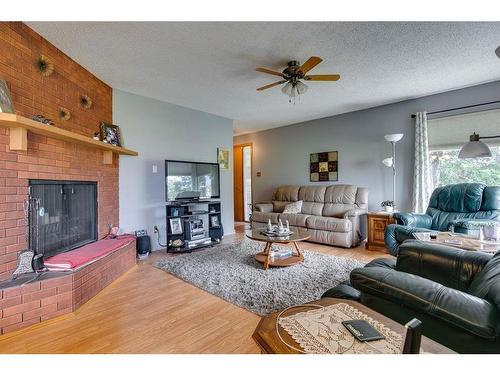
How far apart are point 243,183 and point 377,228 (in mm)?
3833

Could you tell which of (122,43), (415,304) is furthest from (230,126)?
(415,304)

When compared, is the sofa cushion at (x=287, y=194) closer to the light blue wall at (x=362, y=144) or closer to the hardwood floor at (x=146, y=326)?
the light blue wall at (x=362, y=144)

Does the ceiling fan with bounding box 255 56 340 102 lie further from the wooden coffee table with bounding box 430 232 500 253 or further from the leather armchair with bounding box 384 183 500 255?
the leather armchair with bounding box 384 183 500 255

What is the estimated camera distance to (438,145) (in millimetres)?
3781

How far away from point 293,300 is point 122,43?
281cm

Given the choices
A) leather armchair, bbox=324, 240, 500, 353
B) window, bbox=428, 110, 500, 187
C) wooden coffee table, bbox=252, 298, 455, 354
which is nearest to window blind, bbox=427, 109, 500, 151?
window, bbox=428, 110, 500, 187

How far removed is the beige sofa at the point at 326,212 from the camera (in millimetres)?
4055

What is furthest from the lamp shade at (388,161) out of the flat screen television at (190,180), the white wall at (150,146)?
the white wall at (150,146)

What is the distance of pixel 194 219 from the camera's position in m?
4.03

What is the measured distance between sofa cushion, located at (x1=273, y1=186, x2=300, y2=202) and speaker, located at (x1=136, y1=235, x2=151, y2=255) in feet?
9.85

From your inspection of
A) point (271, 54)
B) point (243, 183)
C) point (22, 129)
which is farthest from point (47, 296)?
point (243, 183)

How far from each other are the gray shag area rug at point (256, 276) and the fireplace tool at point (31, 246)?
1279 millimetres

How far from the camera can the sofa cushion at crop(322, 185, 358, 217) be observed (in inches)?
176

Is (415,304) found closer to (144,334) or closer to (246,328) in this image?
(246,328)
